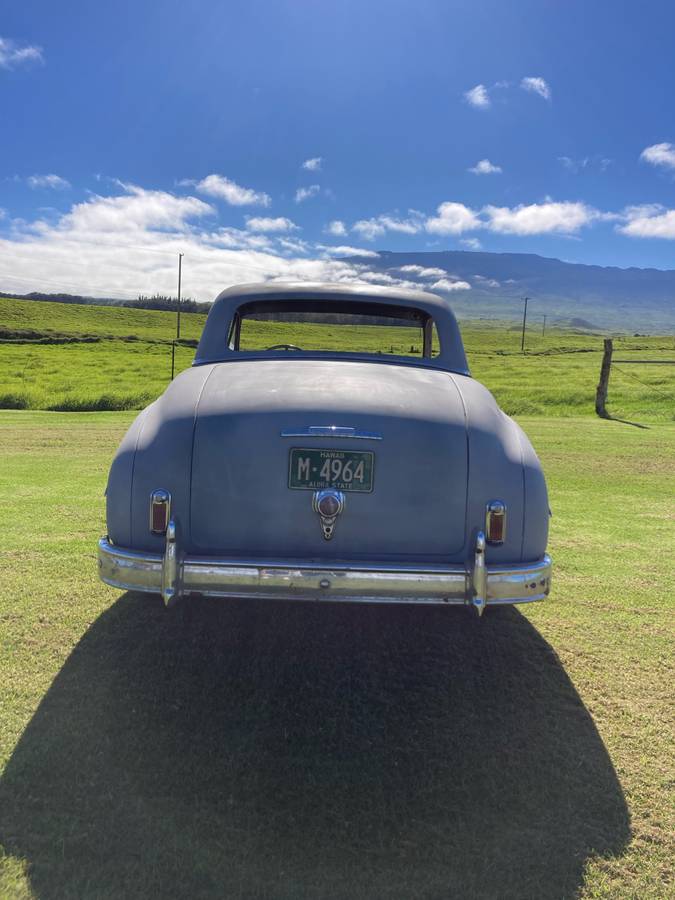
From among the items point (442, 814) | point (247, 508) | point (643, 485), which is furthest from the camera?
point (643, 485)

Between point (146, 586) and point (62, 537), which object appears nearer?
point (146, 586)

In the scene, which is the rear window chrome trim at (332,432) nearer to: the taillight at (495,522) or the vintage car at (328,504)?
the vintage car at (328,504)

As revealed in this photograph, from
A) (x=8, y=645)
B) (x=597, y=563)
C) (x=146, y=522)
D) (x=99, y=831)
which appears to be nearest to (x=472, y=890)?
(x=99, y=831)

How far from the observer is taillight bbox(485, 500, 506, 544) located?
107 inches

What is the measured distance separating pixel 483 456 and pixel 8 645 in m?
2.67

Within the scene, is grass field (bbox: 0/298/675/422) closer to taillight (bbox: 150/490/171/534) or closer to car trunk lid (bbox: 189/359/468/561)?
car trunk lid (bbox: 189/359/468/561)

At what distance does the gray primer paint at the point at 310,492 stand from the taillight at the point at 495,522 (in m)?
0.03

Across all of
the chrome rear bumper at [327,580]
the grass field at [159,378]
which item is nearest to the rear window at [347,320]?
the grass field at [159,378]

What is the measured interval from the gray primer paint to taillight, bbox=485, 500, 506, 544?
0.03 m

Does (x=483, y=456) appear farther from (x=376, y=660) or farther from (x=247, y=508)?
(x=376, y=660)

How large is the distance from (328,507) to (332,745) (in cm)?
99

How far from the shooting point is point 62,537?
519cm

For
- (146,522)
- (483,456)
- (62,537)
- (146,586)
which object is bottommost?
(62,537)

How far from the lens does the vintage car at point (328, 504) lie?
2600 millimetres
